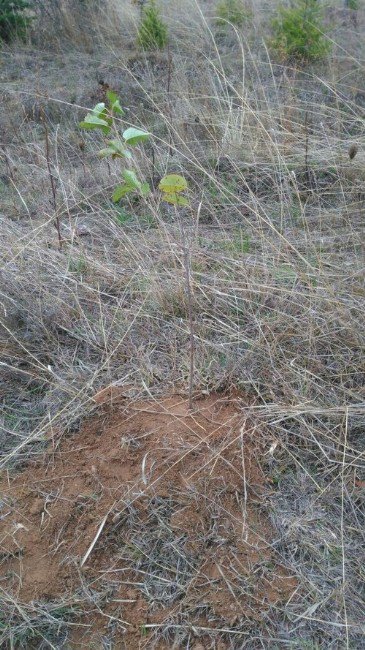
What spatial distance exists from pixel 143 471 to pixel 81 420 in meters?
0.33

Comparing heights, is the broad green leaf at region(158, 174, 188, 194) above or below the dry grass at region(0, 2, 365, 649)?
above

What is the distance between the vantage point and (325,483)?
1.86 metres

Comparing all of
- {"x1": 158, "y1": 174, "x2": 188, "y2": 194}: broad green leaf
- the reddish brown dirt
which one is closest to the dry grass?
the reddish brown dirt

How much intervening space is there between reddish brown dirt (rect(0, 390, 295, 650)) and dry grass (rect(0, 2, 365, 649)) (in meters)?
0.03

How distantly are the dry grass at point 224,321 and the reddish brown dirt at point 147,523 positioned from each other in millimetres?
26

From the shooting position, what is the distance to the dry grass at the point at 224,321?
5.42ft

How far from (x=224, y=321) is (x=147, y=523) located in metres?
0.92

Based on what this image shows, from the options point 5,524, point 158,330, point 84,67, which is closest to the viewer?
point 5,524

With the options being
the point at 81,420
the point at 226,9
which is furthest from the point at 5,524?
the point at 226,9

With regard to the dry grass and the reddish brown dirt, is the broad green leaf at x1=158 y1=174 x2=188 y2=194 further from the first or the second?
the reddish brown dirt

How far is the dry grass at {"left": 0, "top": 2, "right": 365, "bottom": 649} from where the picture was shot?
1.65 m

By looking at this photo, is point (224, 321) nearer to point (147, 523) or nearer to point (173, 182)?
point (173, 182)

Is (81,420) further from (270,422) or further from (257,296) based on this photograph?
(257,296)

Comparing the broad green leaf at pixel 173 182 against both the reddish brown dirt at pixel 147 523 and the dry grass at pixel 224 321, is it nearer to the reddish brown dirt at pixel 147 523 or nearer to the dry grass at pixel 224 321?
the dry grass at pixel 224 321
